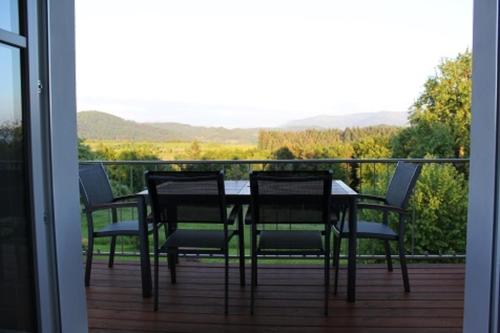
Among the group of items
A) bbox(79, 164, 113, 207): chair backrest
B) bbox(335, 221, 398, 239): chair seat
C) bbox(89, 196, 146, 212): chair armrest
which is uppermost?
bbox(79, 164, 113, 207): chair backrest

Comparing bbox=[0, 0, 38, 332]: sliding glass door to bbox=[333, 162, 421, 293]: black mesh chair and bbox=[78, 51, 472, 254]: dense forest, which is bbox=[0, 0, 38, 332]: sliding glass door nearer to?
bbox=[333, 162, 421, 293]: black mesh chair

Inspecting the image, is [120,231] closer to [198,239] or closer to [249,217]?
[198,239]

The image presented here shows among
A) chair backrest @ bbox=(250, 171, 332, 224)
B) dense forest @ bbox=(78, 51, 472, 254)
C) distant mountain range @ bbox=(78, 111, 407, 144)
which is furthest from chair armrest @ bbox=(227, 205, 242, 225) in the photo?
distant mountain range @ bbox=(78, 111, 407, 144)

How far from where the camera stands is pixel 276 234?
3.10m

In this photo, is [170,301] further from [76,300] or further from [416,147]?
[416,147]

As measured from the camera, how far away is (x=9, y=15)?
143cm

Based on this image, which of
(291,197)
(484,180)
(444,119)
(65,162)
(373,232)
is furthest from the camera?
(444,119)

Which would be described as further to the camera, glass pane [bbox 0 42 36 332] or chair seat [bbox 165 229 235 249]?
chair seat [bbox 165 229 235 249]

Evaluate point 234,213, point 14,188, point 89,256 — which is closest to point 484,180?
point 14,188

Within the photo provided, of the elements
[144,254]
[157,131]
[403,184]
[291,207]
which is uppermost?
[157,131]

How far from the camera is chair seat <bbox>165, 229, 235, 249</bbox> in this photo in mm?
2928

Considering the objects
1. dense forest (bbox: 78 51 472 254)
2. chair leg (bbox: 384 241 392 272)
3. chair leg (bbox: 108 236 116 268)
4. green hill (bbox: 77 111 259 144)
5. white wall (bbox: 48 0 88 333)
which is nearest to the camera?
white wall (bbox: 48 0 88 333)

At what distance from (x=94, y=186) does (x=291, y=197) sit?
5.65 ft

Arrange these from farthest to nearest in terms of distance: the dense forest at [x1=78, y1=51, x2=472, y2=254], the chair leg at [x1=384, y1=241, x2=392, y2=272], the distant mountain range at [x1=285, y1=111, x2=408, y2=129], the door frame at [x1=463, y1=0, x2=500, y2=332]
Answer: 1. the distant mountain range at [x1=285, y1=111, x2=408, y2=129]
2. the dense forest at [x1=78, y1=51, x2=472, y2=254]
3. the chair leg at [x1=384, y1=241, x2=392, y2=272]
4. the door frame at [x1=463, y1=0, x2=500, y2=332]
